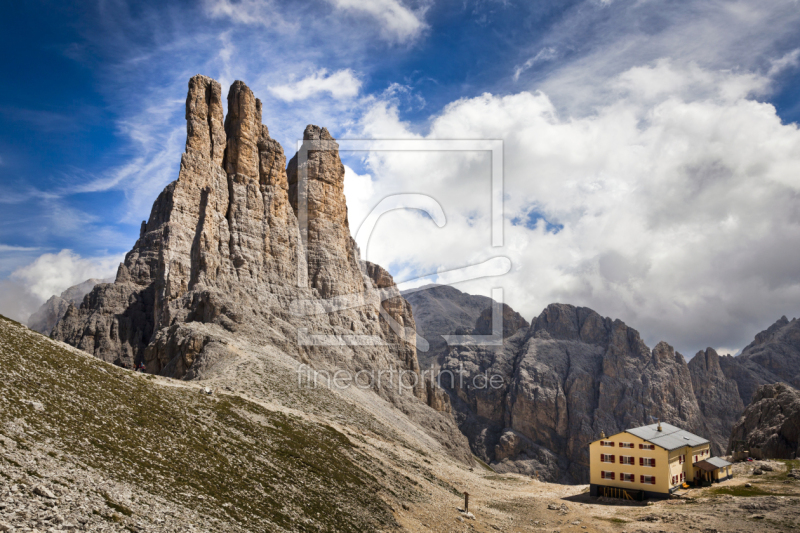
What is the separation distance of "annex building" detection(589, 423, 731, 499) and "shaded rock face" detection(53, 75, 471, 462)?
132ft

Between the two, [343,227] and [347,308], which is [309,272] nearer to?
[347,308]

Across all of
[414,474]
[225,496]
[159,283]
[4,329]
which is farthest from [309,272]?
[225,496]

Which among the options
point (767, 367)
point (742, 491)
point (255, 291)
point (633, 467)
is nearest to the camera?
point (742, 491)

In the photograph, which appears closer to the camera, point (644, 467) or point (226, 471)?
point (226, 471)

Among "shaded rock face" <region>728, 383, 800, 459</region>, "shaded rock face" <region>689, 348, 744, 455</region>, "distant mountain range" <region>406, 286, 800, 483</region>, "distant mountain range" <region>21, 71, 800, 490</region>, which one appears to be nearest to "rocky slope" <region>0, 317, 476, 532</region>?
"distant mountain range" <region>21, 71, 800, 490</region>

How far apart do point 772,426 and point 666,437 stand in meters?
33.9

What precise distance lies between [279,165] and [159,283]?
119 feet

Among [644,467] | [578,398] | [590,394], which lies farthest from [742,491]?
[590,394]

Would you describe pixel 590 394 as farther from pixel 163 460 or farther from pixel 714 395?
pixel 163 460

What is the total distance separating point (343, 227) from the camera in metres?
120

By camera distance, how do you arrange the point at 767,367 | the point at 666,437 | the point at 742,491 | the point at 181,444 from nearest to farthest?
the point at 181,444 → the point at 742,491 → the point at 666,437 → the point at 767,367

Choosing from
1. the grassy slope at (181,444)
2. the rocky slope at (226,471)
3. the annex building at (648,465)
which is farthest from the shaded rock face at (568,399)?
the grassy slope at (181,444)

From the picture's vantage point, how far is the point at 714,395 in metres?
180

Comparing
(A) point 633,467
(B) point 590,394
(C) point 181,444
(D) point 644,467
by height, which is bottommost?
(B) point 590,394
